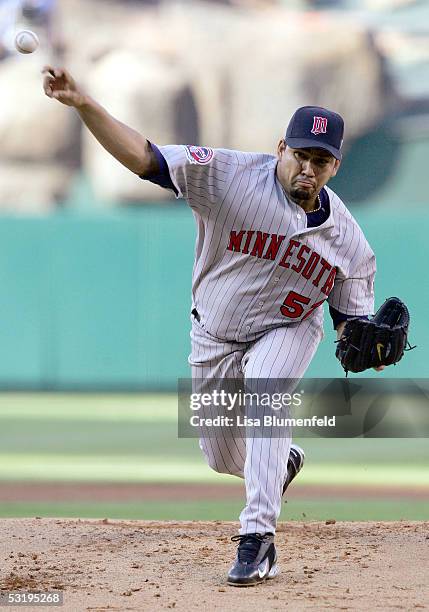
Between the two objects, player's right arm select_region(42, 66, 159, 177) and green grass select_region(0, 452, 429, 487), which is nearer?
player's right arm select_region(42, 66, 159, 177)

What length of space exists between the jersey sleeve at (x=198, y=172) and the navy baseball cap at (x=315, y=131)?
0.75 ft

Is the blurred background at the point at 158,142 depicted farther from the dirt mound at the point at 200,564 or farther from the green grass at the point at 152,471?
the dirt mound at the point at 200,564

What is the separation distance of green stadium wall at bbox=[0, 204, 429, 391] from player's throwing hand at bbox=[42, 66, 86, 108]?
746 centimetres

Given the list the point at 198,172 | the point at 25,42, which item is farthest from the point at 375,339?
the point at 25,42

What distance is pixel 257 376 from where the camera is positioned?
3.55 meters

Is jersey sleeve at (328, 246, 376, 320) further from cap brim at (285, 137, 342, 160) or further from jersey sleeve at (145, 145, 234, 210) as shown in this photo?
jersey sleeve at (145, 145, 234, 210)

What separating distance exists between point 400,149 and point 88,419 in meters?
4.14

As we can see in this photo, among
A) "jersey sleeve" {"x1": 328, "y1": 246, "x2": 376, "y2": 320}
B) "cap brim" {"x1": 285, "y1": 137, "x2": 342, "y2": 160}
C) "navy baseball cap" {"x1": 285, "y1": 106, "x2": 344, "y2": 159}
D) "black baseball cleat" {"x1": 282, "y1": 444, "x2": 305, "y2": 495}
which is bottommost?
"black baseball cleat" {"x1": 282, "y1": 444, "x2": 305, "y2": 495}

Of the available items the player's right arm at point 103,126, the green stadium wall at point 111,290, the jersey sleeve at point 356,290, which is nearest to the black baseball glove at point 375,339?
the jersey sleeve at point 356,290

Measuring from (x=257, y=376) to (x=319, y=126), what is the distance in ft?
2.78

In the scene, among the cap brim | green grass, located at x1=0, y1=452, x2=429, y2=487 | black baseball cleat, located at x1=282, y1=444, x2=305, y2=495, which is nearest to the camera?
the cap brim

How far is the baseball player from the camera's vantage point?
11.4 feet

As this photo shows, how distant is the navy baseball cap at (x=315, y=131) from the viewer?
138 inches

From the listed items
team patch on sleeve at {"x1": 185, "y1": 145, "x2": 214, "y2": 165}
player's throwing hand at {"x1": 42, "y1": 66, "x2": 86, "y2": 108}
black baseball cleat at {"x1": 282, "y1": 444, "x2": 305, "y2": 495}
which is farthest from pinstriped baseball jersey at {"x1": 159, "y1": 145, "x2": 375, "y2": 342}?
black baseball cleat at {"x1": 282, "y1": 444, "x2": 305, "y2": 495}
